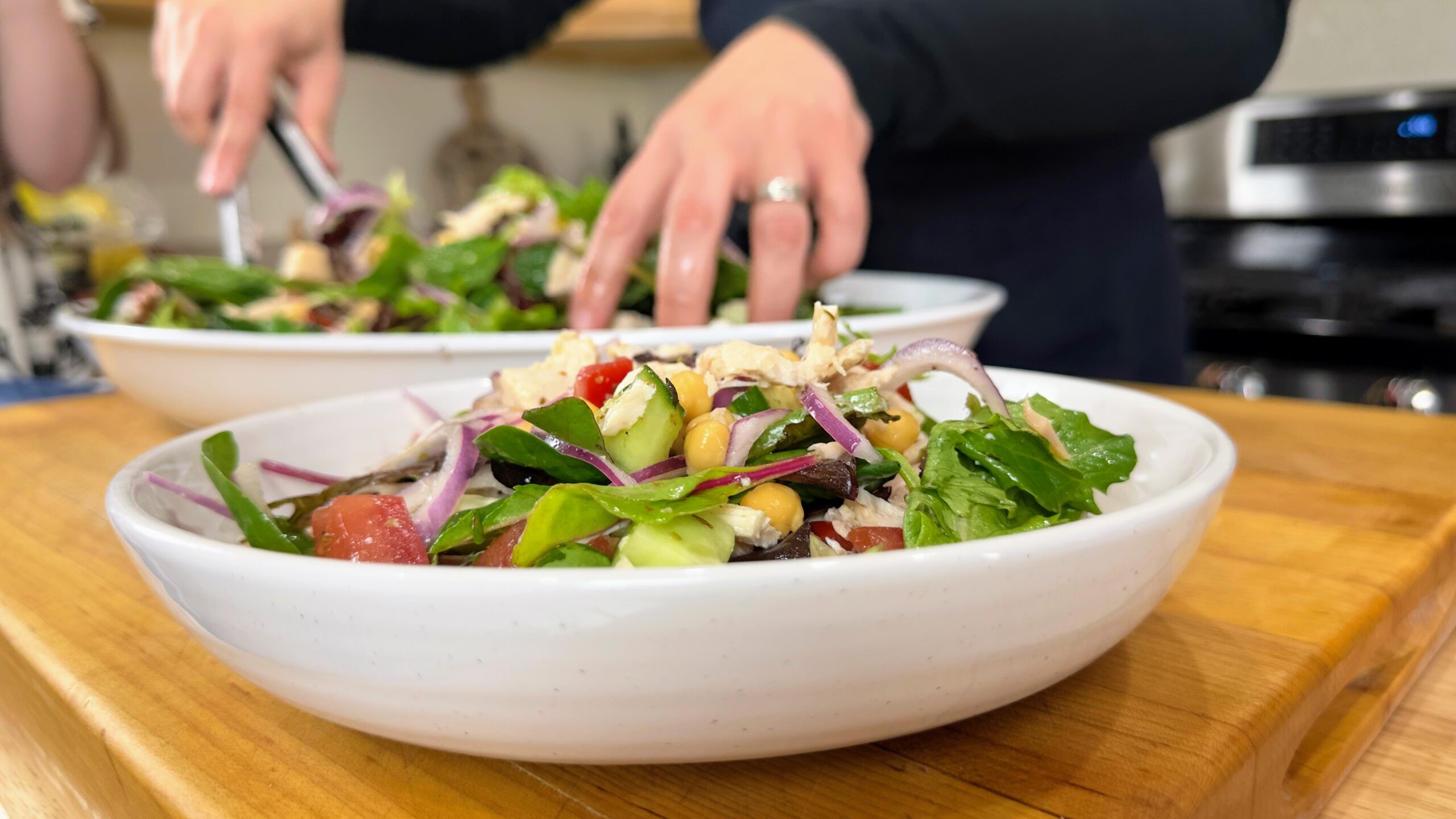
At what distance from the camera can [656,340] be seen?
851 millimetres

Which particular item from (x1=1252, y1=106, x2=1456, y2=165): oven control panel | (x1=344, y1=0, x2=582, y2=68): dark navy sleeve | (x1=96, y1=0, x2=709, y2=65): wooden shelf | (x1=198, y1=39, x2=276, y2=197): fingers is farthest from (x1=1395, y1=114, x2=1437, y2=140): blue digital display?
(x1=198, y1=39, x2=276, y2=197): fingers

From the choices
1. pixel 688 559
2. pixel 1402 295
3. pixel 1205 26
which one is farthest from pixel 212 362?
pixel 1402 295

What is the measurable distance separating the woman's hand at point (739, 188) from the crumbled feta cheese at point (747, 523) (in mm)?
542

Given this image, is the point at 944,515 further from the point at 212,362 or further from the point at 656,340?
the point at 212,362

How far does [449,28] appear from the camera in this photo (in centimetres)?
183

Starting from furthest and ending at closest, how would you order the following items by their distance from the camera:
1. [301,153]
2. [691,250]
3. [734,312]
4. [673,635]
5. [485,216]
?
[301,153], [485,216], [734,312], [691,250], [673,635]

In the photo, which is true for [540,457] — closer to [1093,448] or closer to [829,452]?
[829,452]

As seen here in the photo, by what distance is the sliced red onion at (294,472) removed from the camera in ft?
2.17

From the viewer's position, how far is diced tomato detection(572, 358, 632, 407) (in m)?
0.56

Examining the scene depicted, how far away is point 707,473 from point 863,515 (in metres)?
0.09

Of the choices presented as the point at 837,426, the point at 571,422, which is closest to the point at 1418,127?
the point at 837,426

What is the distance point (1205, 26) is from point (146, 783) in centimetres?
141

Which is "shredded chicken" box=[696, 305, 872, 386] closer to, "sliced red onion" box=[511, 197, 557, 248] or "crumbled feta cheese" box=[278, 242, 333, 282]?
"sliced red onion" box=[511, 197, 557, 248]

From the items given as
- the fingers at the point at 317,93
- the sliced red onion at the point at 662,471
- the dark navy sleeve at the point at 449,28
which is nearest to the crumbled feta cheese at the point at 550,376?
the sliced red onion at the point at 662,471
